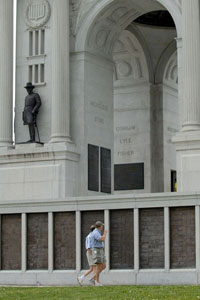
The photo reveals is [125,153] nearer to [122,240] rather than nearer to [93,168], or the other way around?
[93,168]

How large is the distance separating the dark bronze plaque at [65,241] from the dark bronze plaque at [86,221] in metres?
0.32

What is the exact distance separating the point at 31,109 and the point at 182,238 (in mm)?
13616

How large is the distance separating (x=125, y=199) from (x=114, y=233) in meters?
1.21

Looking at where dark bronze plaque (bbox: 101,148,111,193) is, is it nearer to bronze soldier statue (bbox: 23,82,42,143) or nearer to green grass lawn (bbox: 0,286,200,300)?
bronze soldier statue (bbox: 23,82,42,143)

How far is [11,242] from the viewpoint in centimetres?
2981

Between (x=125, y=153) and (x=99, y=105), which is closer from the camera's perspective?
(x=99, y=105)

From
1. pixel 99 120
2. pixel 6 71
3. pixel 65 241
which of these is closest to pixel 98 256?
pixel 65 241

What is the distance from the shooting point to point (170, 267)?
26.2 metres

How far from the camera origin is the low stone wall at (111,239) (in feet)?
86.4

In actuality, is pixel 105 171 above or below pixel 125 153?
below

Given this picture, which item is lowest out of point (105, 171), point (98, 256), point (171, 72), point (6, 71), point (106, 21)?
point (98, 256)

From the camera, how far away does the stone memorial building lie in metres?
27.0

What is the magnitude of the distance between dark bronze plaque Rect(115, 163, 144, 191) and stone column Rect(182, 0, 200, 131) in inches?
414

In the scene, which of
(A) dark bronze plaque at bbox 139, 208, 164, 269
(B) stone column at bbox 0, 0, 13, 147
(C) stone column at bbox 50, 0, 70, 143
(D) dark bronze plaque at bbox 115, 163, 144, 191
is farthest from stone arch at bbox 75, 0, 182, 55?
(A) dark bronze plaque at bbox 139, 208, 164, 269
